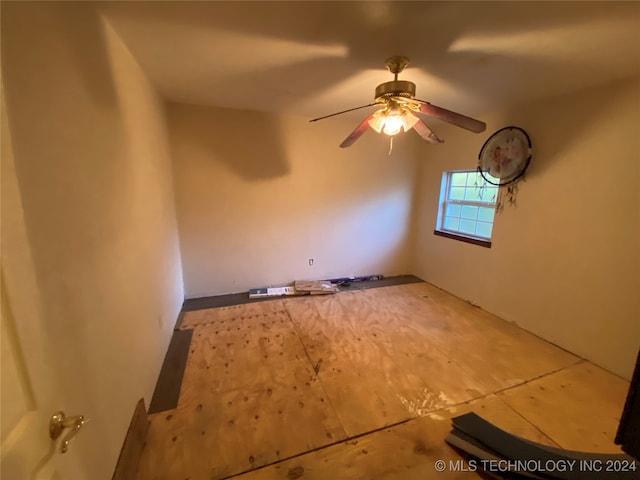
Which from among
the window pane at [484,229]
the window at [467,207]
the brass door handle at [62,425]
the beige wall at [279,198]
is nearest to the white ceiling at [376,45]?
the beige wall at [279,198]

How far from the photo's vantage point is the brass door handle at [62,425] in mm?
646

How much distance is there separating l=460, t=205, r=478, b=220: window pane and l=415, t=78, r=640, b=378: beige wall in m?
0.46

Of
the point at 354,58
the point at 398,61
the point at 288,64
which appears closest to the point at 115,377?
the point at 288,64

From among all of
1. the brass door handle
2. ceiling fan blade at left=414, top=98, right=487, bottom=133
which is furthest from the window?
the brass door handle

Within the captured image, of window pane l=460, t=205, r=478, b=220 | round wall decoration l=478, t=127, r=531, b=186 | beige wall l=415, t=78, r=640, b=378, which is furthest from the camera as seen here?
window pane l=460, t=205, r=478, b=220

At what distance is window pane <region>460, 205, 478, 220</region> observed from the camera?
11.9ft

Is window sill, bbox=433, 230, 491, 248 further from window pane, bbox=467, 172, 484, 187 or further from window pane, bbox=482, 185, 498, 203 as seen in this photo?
window pane, bbox=467, 172, 484, 187

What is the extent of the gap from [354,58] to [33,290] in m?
2.18

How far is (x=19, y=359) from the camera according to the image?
Answer: 561mm

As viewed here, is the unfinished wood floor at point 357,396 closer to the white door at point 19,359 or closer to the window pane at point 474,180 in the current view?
the white door at point 19,359

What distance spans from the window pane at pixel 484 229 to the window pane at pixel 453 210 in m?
0.40

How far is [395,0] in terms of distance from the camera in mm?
1379

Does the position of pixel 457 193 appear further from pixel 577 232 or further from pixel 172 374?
pixel 172 374

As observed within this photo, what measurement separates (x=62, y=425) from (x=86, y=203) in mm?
924
